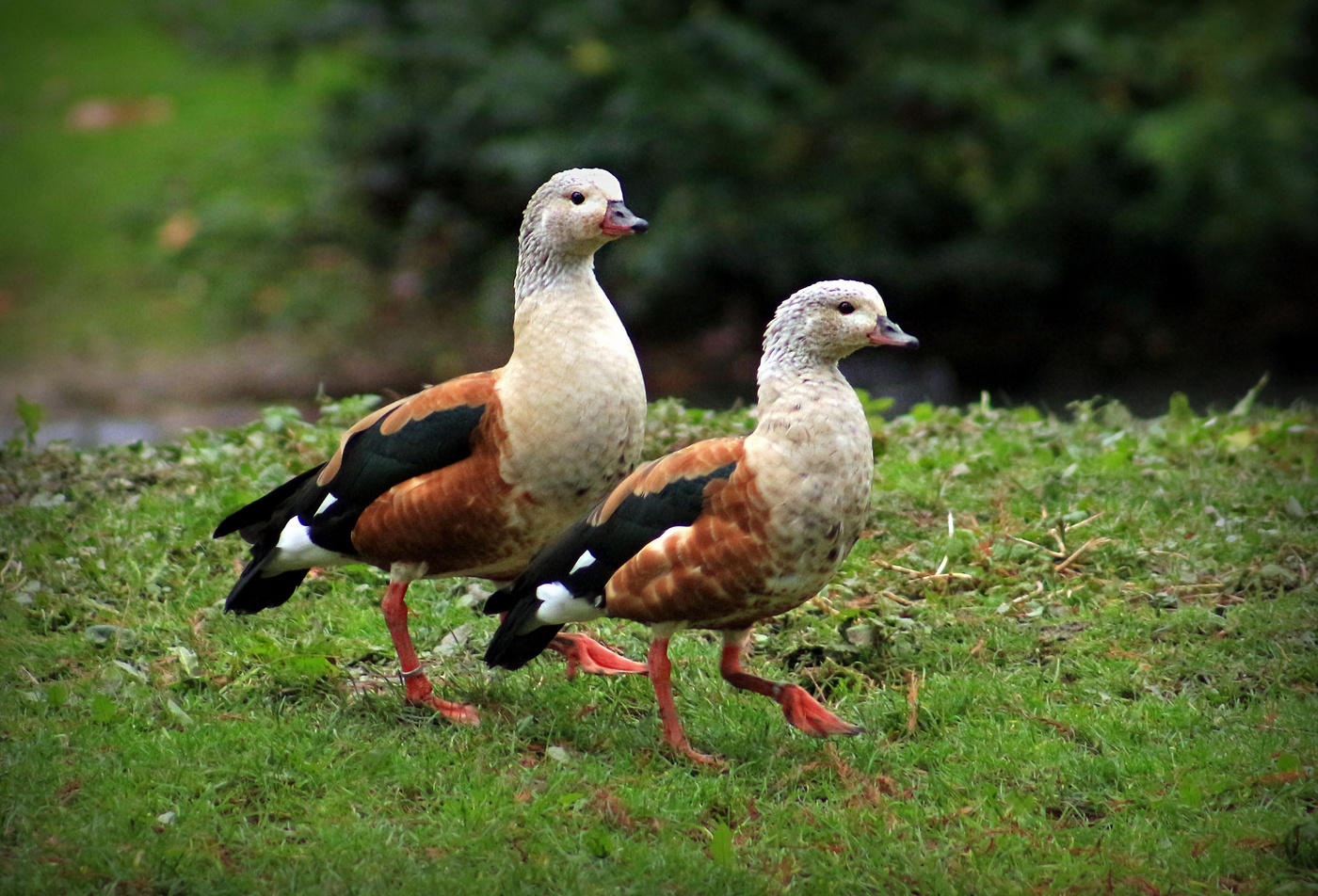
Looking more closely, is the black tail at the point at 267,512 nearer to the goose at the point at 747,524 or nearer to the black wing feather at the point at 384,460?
the black wing feather at the point at 384,460

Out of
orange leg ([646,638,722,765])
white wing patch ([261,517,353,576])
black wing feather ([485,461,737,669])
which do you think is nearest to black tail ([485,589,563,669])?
black wing feather ([485,461,737,669])

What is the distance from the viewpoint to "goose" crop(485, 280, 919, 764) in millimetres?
3963

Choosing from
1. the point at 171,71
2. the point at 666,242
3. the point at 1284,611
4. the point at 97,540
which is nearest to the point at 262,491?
the point at 97,540

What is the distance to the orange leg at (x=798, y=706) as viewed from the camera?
4.23m

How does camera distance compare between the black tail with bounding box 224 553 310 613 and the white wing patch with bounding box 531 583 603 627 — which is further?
the black tail with bounding box 224 553 310 613

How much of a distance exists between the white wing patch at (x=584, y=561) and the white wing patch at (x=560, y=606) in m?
0.06

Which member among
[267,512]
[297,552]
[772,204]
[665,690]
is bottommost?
[665,690]

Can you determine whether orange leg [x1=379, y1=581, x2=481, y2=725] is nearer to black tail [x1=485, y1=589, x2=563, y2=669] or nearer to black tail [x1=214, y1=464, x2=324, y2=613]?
black tail [x1=485, y1=589, x2=563, y2=669]

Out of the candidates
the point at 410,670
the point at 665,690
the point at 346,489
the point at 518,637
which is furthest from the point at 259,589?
the point at 665,690

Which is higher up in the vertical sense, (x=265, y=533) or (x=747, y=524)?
(x=265, y=533)

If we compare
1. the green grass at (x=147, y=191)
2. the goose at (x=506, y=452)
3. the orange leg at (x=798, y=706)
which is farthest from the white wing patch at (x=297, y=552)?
the green grass at (x=147, y=191)

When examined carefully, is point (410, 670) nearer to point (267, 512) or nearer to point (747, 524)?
point (267, 512)

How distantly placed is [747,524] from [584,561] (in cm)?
51

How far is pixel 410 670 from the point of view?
14.8 feet
